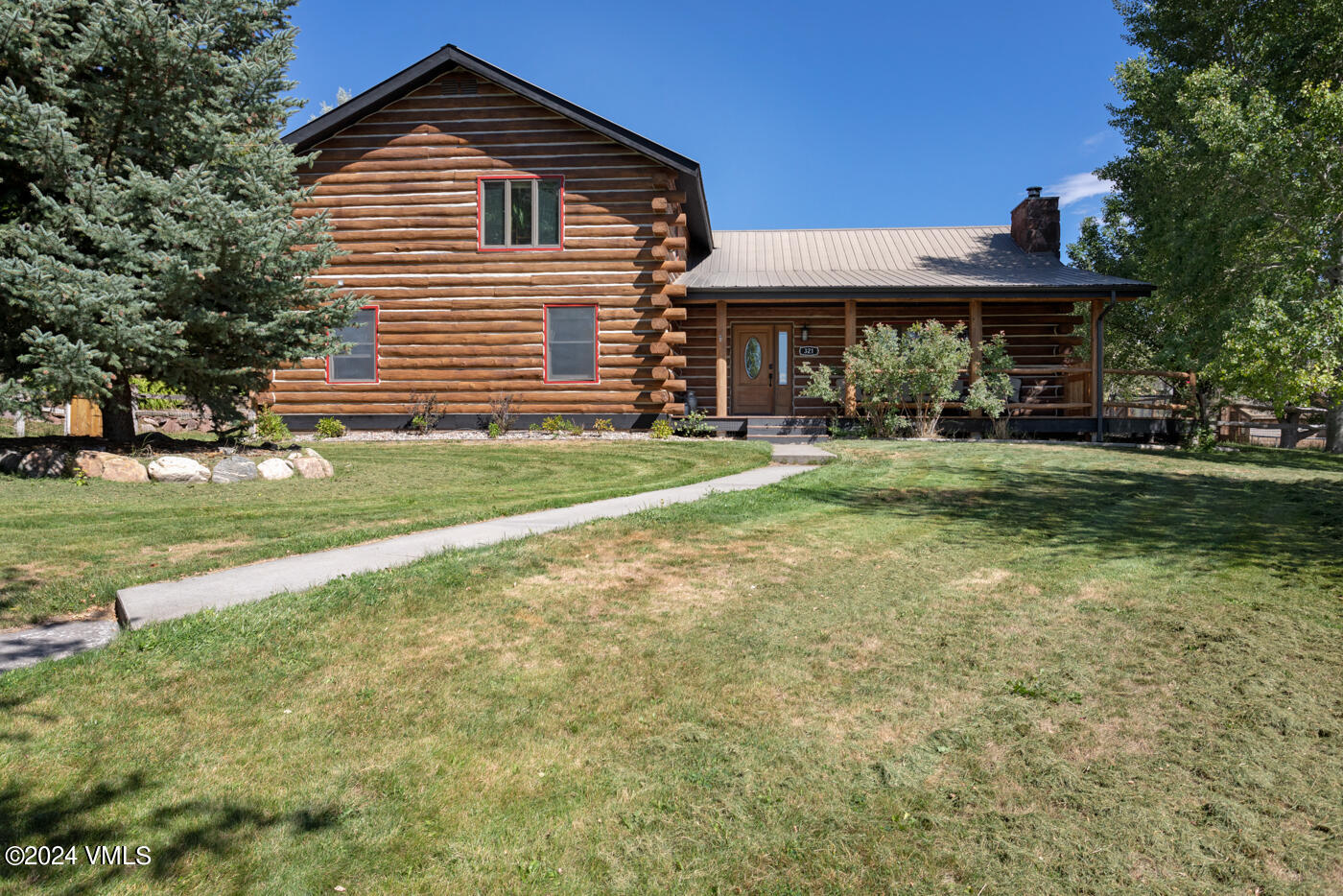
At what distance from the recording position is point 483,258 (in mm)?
18625

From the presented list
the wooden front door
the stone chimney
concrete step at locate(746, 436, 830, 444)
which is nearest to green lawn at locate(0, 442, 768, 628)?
concrete step at locate(746, 436, 830, 444)

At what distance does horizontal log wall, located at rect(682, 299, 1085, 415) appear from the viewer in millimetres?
21141

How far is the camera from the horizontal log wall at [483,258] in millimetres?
18344

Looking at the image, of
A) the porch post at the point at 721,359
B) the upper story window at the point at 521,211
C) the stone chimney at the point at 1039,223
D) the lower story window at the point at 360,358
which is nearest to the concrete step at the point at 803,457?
the porch post at the point at 721,359

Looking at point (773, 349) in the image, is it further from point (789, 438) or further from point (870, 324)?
point (789, 438)

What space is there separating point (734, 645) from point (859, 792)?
4.54 feet

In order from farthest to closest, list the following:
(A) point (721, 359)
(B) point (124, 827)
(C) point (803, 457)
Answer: (A) point (721, 359)
(C) point (803, 457)
(B) point (124, 827)

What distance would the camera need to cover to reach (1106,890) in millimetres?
2516

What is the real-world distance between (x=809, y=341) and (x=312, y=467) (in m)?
13.8

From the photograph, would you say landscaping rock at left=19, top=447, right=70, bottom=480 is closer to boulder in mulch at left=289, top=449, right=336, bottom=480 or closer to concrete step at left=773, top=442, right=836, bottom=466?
boulder in mulch at left=289, top=449, right=336, bottom=480

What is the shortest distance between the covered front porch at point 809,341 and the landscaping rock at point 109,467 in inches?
502

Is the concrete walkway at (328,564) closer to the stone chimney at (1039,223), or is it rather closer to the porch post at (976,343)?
the porch post at (976,343)

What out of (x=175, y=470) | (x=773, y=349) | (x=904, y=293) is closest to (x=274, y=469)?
(x=175, y=470)

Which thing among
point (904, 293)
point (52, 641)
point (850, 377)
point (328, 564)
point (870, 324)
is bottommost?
point (52, 641)
